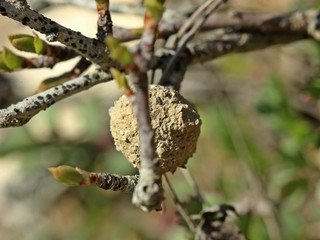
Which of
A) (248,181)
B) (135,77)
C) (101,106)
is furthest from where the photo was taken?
(101,106)

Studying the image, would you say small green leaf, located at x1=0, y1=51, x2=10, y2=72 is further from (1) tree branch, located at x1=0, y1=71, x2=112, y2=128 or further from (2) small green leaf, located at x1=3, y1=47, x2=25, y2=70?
(1) tree branch, located at x1=0, y1=71, x2=112, y2=128

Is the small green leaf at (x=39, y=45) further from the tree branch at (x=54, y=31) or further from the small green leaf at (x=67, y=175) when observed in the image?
the small green leaf at (x=67, y=175)

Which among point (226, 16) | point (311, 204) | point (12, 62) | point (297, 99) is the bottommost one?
point (311, 204)

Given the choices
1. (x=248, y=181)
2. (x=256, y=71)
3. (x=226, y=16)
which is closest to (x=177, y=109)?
(x=226, y=16)

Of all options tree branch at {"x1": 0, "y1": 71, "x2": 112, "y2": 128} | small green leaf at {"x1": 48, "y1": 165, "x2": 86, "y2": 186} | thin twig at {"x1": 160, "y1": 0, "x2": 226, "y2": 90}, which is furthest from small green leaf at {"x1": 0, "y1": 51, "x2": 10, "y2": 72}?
small green leaf at {"x1": 48, "y1": 165, "x2": 86, "y2": 186}

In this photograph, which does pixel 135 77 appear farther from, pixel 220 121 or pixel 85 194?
pixel 85 194

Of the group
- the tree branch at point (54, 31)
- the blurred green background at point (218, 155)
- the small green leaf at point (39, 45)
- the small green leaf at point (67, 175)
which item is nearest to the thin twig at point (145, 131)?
the small green leaf at point (67, 175)

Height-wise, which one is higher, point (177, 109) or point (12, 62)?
point (12, 62)
